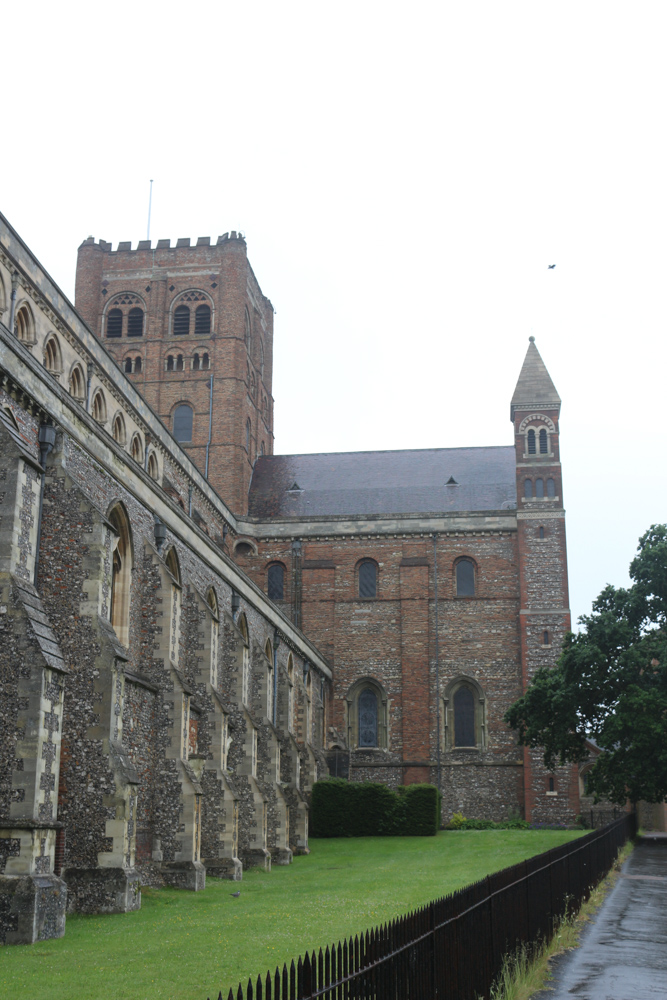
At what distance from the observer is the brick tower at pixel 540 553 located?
44812 millimetres

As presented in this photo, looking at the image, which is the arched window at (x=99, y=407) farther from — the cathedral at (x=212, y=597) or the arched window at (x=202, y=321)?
the arched window at (x=202, y=321)

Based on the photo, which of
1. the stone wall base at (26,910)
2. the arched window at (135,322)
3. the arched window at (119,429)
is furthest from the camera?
the arched window at (135,322)

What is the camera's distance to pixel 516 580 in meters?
49.2

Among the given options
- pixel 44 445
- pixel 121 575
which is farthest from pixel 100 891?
pixel 44 445

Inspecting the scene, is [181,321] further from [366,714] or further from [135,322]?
[366,714]

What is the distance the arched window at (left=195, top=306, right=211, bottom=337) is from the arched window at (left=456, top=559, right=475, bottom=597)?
18273 mm

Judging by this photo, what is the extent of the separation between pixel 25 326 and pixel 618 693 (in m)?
23.4

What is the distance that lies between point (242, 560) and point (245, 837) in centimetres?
2352

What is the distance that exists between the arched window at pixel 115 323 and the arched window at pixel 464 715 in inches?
1008

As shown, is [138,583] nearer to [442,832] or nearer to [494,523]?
[442,832]

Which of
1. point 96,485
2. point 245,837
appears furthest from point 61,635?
point 245,837

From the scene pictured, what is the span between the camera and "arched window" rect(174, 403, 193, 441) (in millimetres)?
53562

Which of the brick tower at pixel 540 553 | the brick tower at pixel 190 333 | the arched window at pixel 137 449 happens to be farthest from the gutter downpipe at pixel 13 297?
the brick tower at pixel 540 553

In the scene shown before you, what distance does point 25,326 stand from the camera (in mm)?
28250
